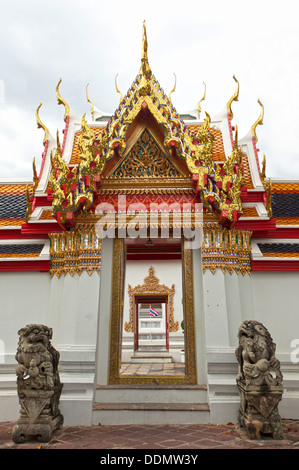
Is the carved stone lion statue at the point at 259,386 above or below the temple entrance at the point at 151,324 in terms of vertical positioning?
below

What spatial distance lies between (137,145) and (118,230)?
4.63ft

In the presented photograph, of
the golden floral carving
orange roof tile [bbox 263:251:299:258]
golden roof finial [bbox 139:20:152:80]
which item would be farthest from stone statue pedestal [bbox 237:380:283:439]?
golden roof finial [bbox 139:20:152:80]

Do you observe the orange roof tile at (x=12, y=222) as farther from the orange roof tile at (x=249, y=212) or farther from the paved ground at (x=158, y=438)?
the orange roof tile at (x=249, y=212)

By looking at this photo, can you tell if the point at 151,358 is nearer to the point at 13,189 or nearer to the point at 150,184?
the point at 13,189

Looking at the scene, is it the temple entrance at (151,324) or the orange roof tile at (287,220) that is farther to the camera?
the temple entrance at (151,324)

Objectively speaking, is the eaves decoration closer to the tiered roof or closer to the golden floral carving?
the tiered roof

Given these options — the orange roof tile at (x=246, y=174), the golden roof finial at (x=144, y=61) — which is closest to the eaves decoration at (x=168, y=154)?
the golden roof finial at (x=144, y=61)

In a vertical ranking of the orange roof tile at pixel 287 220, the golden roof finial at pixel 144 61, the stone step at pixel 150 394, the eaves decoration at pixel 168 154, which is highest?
the golden roof finial at pixel 144 61

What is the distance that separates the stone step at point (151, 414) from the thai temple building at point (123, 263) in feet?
0.04

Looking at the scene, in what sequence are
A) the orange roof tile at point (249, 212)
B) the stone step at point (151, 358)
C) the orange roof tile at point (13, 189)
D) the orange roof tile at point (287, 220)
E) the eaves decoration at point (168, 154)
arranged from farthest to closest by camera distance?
A: the stone step at point (151, 358) < the orange roof tile at point (13, 189) < the orange roof tile at point (287, 220) < the orange roof tile at point (249, 212) < the eaves decoration at point (168, 154)

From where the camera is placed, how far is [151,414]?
485cm

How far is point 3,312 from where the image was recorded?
577cm

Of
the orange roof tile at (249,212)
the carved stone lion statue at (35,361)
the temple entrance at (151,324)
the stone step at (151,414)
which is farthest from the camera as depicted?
the temple entrance at (151,324)

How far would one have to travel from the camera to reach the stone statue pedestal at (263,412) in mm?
4137
